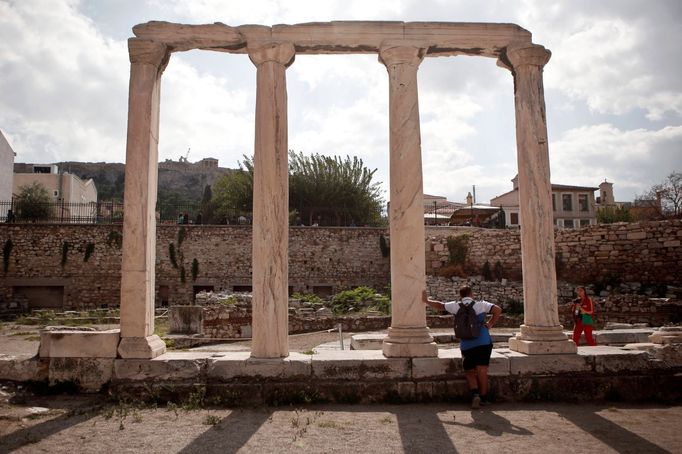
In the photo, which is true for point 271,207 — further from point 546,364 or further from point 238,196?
point 238,196

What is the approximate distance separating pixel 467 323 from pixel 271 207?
3.32m

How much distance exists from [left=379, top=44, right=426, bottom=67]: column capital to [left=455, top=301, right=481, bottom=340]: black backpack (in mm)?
3979

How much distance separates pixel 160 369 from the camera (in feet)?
22.6

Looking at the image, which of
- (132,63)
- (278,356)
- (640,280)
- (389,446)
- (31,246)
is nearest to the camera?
(389,446)

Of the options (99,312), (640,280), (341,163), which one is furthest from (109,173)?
(640,280)

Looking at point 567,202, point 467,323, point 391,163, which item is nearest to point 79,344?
point 391,163

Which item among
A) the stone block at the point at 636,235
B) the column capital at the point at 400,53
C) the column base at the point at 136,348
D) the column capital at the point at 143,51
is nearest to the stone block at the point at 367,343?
the column base at the point at 136,348

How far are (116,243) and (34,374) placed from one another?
18.6 meters

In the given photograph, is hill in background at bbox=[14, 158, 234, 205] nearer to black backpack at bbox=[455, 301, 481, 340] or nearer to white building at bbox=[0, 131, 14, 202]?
white building at bbox=[0, 131, 14, 202]

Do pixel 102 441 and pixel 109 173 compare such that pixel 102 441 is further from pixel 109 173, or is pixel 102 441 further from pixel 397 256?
pixel 109 173

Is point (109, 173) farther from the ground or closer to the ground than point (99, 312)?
farther from the ground

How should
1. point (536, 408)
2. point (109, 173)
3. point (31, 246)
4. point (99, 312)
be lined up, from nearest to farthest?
1. point (536, 408)
2. point (99, 312)
3. point (31, 246)
4. point (109, 173)

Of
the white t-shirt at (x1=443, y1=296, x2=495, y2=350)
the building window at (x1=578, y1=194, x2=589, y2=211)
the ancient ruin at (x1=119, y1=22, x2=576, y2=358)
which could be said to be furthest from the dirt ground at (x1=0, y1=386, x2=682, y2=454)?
the building window at (x1=578, y1=194, x2=589, y2=211)

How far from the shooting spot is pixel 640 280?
17.9 meters
